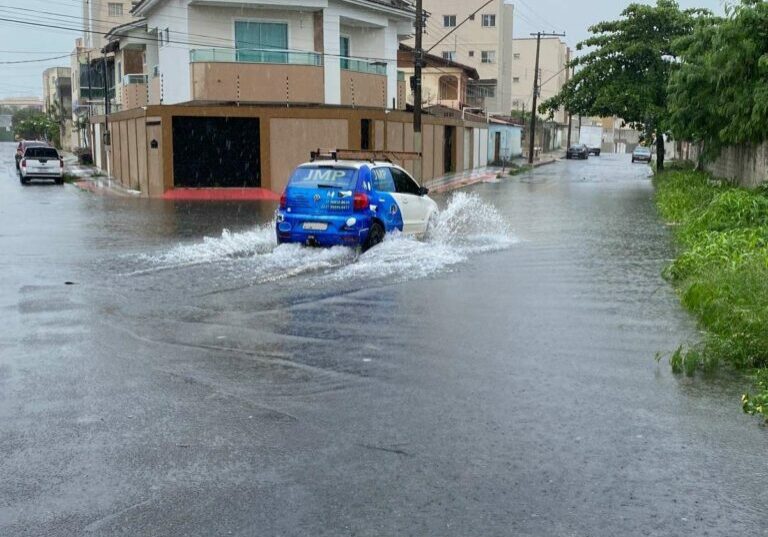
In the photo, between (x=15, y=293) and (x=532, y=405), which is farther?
(x=15, y=293)

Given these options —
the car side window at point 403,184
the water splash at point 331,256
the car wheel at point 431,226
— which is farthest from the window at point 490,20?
the car side window at point 403,184

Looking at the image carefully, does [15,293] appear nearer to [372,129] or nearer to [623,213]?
[623,213]

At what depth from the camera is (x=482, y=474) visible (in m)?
5.46

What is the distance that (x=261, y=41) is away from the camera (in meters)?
32.8

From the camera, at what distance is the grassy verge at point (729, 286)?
26.1 ft

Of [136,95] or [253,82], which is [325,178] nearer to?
[253,82]

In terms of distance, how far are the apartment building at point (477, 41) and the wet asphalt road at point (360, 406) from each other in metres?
68.9

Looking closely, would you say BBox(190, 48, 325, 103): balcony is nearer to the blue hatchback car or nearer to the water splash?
the water splash

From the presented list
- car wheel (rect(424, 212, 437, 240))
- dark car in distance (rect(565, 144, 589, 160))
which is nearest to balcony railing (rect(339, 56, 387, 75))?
car wheel (rect(424, 212, 437, 240))

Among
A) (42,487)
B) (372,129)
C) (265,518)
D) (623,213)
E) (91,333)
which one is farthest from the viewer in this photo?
(372,129)

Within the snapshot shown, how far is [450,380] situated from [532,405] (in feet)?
3.00

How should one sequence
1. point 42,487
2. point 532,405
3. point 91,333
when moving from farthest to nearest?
point 91,333 < point 532,405 < point 42,487

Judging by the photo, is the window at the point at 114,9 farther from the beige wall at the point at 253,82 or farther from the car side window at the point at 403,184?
the car side window at the point at 403,184

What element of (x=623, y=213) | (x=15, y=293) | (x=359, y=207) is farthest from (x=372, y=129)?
(x=15, y=293)
